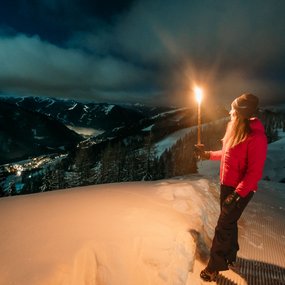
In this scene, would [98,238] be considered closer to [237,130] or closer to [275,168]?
[237,130]

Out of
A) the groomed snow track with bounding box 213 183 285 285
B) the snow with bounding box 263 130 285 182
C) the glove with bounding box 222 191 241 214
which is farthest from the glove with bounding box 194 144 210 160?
the snow with bounding box 263 130 285 182

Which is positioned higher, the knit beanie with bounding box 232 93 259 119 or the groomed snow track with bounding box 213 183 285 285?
the knit beanie with bounding box 232 93 259 119

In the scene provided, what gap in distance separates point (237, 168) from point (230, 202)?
56 cm

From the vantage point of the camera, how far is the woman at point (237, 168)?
4.36 metres

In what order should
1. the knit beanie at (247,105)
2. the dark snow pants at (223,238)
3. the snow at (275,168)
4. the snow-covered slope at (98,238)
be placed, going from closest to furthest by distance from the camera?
the snow-covered slope at (98,238) < the knit beanie at (247,105) < the dark snow pants at (223,238) < the snow at (275,168)

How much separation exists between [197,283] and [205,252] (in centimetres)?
106

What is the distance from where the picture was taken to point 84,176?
70.0 metres

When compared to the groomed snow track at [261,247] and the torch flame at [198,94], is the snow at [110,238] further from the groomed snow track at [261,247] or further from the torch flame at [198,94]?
the torch flame at [198,94]

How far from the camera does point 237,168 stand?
15.1 ft

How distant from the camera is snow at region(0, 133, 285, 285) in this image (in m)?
3.52

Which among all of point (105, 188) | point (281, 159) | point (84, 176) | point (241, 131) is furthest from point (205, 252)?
point (84, 176)

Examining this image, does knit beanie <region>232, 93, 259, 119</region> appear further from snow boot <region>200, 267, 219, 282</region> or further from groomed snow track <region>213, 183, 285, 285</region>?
groomed snow track <region>213, 183, 285, 285</region>

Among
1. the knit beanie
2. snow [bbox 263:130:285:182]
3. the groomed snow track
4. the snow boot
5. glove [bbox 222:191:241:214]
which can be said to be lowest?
snow [bbox 263:130:285:182]

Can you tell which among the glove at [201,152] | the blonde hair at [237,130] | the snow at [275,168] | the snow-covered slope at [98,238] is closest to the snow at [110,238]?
the snow-covered slope at [98,238]
